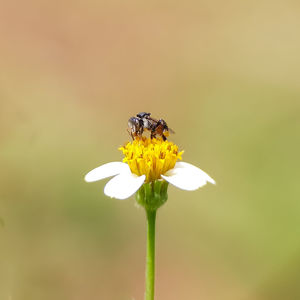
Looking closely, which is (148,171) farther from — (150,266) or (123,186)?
(150,266)

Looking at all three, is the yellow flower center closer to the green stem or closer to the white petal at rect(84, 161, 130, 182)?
the white petal at rect(84, 161, 130, 182)

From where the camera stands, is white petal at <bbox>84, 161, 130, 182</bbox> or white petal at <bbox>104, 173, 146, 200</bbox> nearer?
white petal at <bbox>104, 173, 146, 200</bbox>

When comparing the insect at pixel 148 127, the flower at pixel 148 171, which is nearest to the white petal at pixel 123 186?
the flower at pixel 148 171

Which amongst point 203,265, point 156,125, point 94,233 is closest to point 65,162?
point 94,233

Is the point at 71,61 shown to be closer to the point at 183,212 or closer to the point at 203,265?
the point at 183,212

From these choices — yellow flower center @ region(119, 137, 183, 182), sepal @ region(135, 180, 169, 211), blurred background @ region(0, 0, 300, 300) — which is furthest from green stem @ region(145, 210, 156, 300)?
blurred background @ region(0, 0, 300, 300)

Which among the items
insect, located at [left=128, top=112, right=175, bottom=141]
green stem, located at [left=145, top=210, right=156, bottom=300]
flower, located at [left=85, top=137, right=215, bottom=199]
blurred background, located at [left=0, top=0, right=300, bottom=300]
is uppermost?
blurred background, located at [left=0, top=0, right=300, bottom=300]

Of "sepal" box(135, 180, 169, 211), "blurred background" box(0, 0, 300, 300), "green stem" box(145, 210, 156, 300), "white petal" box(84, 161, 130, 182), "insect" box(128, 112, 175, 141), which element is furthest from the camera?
"blurred background" box(0, 0, 300, 300)
